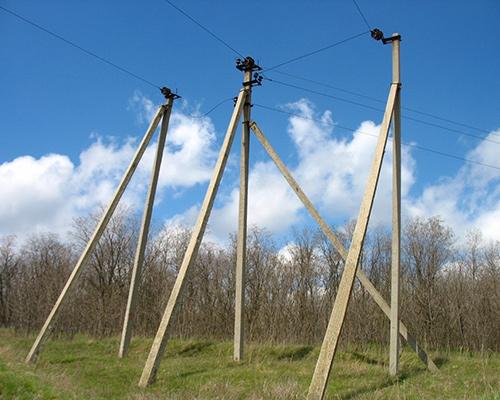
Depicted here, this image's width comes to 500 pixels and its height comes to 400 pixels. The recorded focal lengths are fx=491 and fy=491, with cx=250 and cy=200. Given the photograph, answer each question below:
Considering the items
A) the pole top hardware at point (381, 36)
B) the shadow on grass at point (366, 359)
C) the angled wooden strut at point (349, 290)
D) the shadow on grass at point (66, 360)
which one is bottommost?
the shadow on grass at point (66, 360)

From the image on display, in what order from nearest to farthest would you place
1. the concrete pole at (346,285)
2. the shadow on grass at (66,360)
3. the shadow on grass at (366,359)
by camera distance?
the concrete pole at (346,285), the shadow on grass at (366,359), the shadow on grass at (66,360)

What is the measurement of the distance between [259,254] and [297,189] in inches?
759

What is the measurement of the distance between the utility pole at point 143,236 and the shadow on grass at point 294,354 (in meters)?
4.07

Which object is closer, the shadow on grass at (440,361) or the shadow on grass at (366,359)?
the shadow on grass at (440,361)

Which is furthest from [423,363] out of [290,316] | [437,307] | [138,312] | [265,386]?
Answer: [138,312]

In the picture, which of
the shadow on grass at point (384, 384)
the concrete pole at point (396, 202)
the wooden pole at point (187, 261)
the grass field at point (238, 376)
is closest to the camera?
the grass field at point (238, 376)

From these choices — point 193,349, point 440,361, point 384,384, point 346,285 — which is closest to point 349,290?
point 346,285

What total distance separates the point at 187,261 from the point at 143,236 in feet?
14.2

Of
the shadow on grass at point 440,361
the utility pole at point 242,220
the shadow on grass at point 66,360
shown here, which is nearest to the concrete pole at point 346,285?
the utility pole at point 242,220

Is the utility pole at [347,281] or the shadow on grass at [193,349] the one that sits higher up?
the utility pole at [347,281]

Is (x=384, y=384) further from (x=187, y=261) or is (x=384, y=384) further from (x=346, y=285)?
(x=187, y=261)

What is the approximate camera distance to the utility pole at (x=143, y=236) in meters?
13.1

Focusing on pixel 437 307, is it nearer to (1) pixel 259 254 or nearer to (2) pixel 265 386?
(1) pixel 259 254

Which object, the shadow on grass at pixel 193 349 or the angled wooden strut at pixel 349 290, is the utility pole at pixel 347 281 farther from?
the shadow on grass at pixel 193 349
